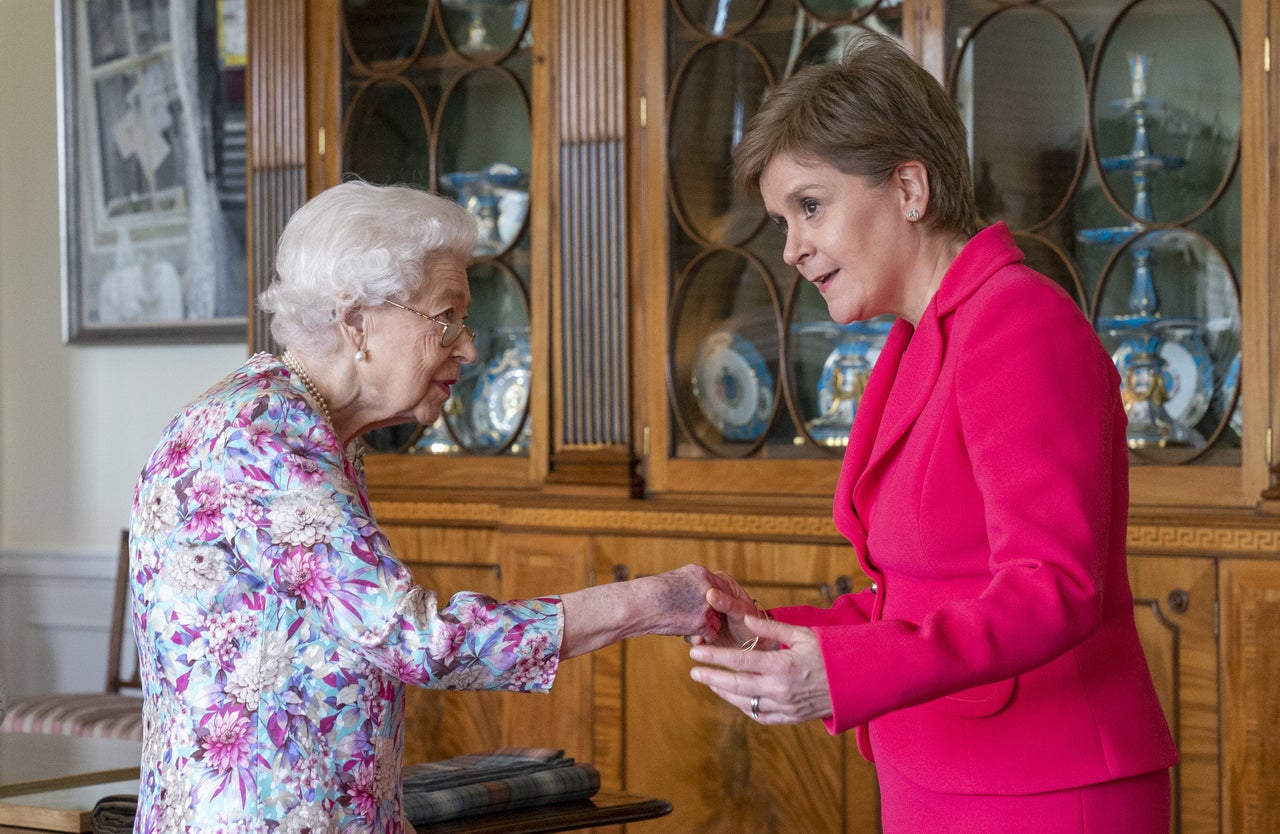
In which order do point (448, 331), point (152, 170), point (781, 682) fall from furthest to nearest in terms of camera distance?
point (152, 170) → point (448, 331) → point (781, 682)

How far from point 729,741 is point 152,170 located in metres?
2.78

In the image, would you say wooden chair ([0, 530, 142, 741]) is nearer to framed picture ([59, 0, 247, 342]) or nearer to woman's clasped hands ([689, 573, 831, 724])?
framed picture ([59, 0, 247, 342])

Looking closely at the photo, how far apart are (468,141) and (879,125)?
2069mm

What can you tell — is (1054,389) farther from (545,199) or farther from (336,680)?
(545,199)

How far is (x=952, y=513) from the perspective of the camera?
54.9 inches

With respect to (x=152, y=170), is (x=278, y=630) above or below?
below

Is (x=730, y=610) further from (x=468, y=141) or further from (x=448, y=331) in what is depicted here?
(x=468, y=141)

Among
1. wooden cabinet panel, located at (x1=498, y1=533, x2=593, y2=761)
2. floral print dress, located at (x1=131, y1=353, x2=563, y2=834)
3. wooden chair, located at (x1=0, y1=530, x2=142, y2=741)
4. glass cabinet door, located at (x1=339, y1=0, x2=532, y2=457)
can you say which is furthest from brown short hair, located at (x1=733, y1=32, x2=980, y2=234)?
wooden chair, located at (x1=0, y1=530, x2=142, y2=741)

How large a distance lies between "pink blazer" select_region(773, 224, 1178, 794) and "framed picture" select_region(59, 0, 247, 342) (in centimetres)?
323

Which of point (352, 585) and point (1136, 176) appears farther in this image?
point (1136, 176)

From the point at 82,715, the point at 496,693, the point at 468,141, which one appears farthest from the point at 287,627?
the point at 82,715

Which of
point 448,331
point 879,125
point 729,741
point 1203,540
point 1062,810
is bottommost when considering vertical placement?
point 729,741

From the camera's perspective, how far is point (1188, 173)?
270 centimetres

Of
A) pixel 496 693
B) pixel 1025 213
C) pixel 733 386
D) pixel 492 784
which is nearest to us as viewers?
pixel 492 784
